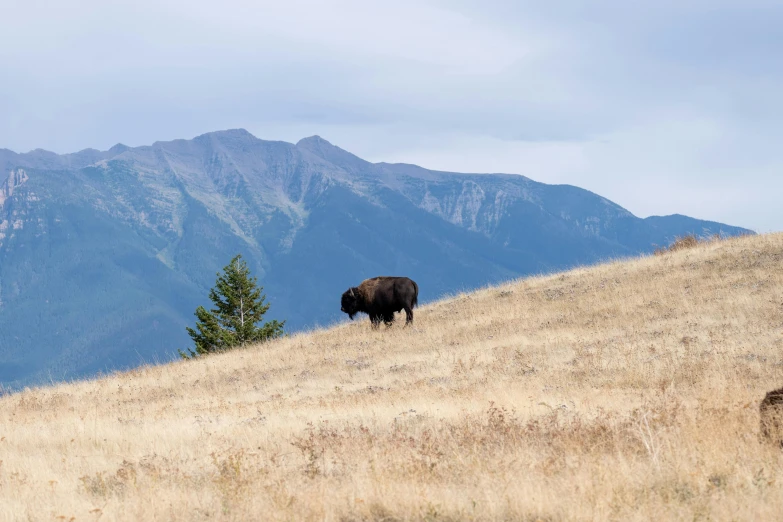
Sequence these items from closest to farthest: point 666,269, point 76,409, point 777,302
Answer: point 76,409 → point 777,302 → point 666,269

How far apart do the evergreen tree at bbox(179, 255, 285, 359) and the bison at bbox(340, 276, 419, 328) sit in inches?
468

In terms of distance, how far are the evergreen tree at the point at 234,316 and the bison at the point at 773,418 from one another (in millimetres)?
31370

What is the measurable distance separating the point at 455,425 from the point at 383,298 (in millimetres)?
16533

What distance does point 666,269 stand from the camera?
2683 cm

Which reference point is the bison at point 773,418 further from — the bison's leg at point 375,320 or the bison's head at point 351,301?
the bison's head at point 351,301

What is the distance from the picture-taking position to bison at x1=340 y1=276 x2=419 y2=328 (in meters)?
26.1

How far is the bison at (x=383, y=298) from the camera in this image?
26.1 metres

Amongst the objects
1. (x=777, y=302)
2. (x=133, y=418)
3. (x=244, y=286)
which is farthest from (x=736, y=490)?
(x=244, y=286)

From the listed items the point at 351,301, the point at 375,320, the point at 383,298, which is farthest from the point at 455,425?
the point at 351,301

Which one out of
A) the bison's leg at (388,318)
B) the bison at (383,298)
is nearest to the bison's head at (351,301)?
the bison at (383,298)

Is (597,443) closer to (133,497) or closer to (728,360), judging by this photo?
(133,497)

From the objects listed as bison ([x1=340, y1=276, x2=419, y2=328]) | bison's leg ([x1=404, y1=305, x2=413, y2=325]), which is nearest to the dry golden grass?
bison's leg ([x1=404, y1=305, x2=413, y2=325])

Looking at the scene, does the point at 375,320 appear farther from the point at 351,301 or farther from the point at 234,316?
the point at 234,316

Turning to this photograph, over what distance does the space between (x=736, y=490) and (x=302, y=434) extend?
6.19 m
